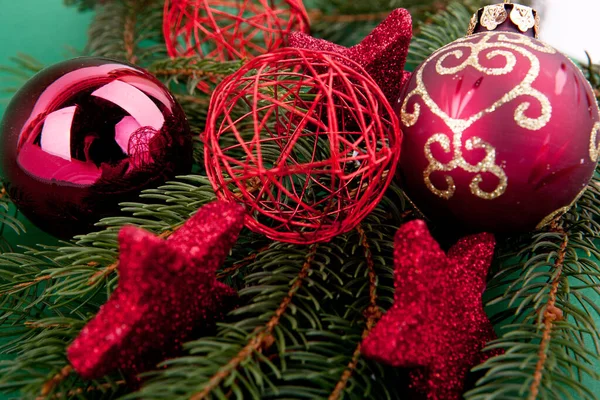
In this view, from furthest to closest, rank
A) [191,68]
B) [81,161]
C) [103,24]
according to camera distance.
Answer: [103,24], [191,68], [81,161]

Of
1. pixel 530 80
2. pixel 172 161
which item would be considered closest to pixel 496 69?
pixel 530 80

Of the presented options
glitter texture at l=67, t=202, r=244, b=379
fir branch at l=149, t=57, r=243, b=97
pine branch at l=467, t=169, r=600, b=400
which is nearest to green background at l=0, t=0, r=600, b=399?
fir branch at l=149, t=57, r=243, b=97

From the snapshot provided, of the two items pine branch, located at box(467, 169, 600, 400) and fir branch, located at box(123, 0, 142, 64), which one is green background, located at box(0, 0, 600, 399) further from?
pine branch, located at box(467, 169, 600, 400)

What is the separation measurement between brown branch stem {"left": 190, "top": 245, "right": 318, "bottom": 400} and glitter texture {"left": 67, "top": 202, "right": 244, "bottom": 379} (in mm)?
52

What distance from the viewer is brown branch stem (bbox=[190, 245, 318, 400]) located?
13.6 inches

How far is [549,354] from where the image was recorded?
15.3 inches

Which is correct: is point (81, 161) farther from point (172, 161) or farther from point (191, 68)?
point (191, 68)

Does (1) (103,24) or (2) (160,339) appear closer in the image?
(2) (160,339)

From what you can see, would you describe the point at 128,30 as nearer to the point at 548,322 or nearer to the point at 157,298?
the point at 157,298

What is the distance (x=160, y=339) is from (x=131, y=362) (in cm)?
3

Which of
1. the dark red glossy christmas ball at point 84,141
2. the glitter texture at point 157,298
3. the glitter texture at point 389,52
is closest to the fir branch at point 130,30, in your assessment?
the dark red glossy christmas ball at point 84,141

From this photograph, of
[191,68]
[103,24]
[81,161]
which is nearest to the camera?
[81,161]

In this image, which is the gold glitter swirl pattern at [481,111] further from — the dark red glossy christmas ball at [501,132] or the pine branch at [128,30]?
the pine branch at [128,30]

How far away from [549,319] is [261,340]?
0.24 m
